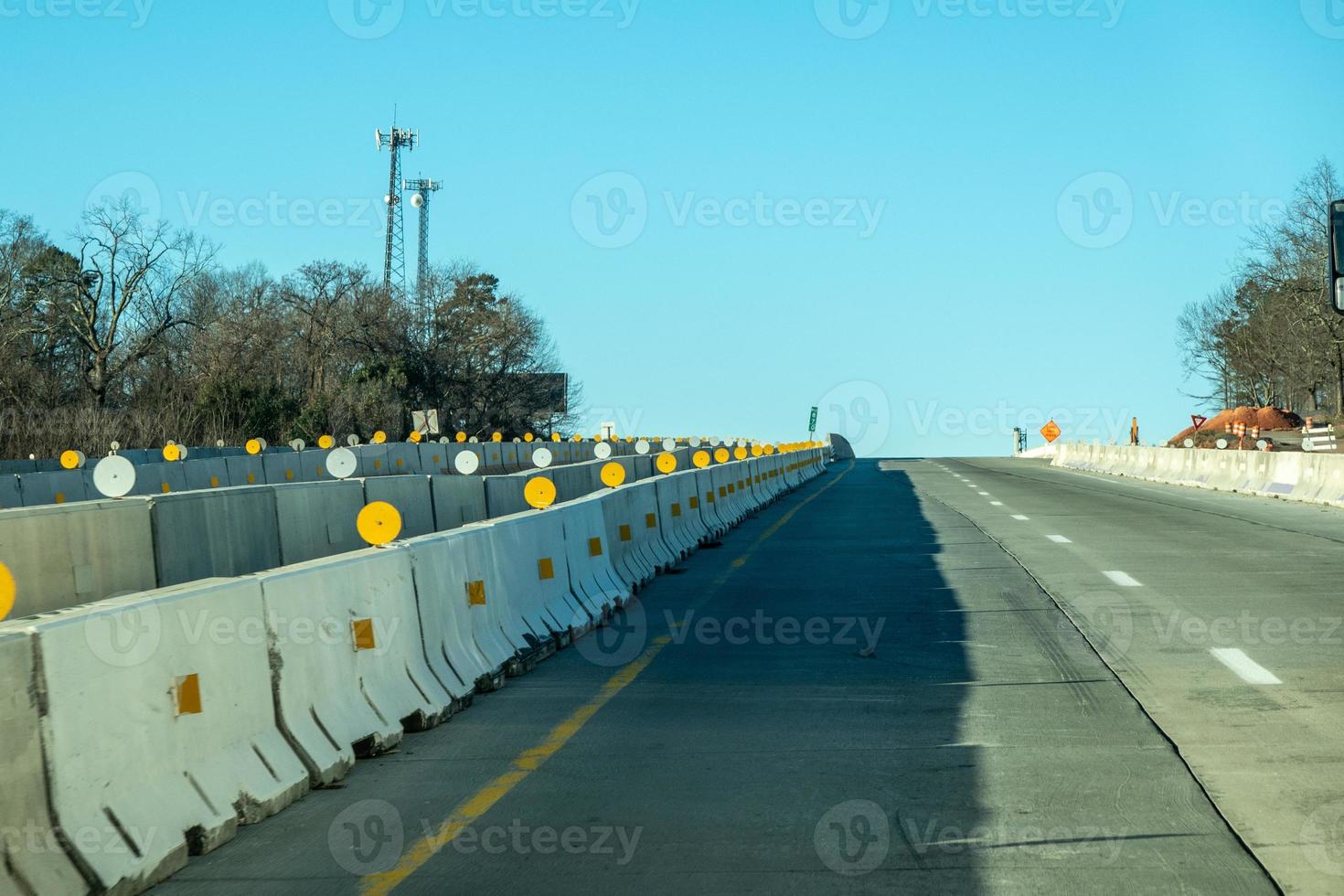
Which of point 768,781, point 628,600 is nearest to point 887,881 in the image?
point 768,781

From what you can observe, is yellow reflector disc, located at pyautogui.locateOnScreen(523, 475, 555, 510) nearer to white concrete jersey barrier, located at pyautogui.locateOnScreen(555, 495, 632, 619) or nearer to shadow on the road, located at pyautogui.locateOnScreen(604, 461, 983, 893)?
white concrete jersey barrier, located at pyautogui.locateOnScreen(555, 495, 632, 619)

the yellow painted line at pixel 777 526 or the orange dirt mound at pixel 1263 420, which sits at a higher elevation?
the orange dirt mound at pixel 1263 420

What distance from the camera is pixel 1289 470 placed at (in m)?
34.3

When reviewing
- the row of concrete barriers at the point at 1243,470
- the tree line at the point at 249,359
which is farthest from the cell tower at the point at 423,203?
the row of concrete barriers at the point at 1243,470

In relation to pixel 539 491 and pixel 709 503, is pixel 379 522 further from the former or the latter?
pixel 709 503

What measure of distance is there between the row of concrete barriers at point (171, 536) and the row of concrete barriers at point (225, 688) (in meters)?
4.34

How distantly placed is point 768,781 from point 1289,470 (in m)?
29.5

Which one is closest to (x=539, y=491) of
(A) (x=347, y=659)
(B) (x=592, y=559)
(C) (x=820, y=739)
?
(B) (x=592, y=559)

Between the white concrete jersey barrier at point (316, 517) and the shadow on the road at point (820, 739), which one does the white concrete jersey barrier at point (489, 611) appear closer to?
the shadow on the road at point (820, 739)

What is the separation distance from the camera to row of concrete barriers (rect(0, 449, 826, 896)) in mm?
5762

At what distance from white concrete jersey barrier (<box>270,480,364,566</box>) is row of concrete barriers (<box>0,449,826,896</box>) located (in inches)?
254

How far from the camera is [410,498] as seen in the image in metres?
21.7

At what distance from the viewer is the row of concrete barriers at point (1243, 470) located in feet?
104

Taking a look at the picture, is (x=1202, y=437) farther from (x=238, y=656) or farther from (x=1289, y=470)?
(x=238, y=656)
